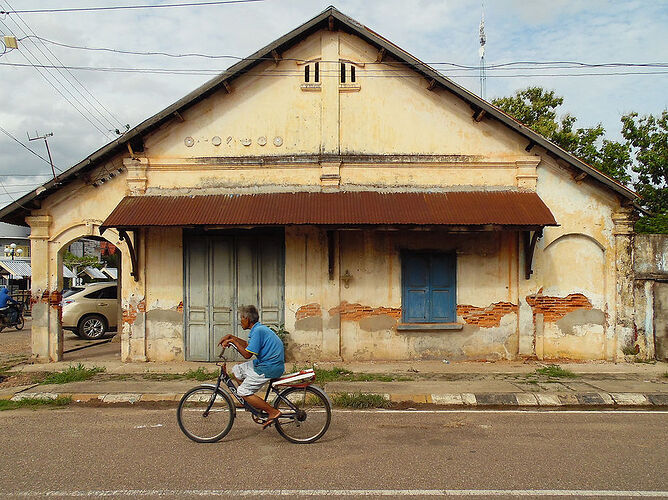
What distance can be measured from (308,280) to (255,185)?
2189 millimetres

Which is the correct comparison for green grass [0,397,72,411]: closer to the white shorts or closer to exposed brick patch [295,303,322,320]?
the white shorts

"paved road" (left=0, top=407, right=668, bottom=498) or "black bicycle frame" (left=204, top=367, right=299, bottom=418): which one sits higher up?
"black bicycle frame" (left=204, top=367, right=299, bottom=418)

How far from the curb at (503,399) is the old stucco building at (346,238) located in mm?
2591

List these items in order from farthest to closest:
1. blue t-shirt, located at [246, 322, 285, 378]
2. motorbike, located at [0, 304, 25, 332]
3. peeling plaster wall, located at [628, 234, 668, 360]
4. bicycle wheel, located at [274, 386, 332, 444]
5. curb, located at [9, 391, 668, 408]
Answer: motorbike, located at [0, 304, 25, 332] → peeling plaster wall, located at [628, 234, 668, 360] → curb, located at [9, 391, 668, 408] → bicycle wheel, located at [274, 386, 332, 444] → blue t-shirt, located at [246, 322, 285, 378]

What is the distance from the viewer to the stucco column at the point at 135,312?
1113 centimetres

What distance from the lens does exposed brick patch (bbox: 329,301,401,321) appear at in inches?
440

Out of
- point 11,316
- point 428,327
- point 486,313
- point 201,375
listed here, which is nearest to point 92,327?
point 11,316

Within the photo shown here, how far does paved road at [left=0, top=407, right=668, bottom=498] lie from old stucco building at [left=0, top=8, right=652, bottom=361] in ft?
11.8

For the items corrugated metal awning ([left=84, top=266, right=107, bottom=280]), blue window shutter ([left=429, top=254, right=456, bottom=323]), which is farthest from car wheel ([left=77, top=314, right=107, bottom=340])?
corrugated metal awning ([left=84, top=266, right=107, bottom=280])

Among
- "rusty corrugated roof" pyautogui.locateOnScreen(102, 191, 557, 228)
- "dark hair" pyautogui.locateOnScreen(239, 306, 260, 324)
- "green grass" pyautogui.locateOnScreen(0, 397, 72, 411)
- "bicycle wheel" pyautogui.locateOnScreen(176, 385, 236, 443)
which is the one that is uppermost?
"rusty corrugated roof" pyautogui.locateOnScreen(102, 191, 557, 228)

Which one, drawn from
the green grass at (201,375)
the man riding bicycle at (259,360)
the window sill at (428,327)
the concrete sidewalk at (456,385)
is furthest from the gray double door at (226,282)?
the man riding bicycle at (259,360)

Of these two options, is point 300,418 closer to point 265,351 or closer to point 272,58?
point 265,351

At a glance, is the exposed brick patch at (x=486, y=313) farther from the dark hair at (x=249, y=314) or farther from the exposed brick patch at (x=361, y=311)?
the dark hair at (x=249, y=314)

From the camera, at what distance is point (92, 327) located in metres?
15.6
